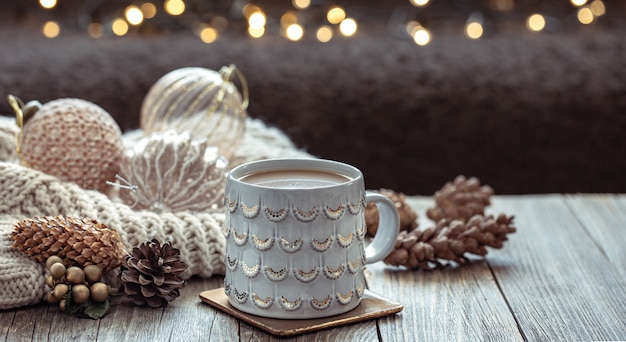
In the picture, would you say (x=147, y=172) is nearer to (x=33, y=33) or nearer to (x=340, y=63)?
(x=340, y=63)

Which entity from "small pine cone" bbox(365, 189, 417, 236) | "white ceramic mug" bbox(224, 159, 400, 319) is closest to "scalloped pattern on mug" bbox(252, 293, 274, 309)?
"white ceramic mug" bbox(224, 159, 400, 319)

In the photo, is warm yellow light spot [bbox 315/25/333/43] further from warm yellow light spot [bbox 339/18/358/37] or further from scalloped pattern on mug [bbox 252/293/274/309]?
scalloped pattern on mug [bbox 252/293/274/309]

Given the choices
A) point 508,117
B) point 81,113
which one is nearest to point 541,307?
point 81,113

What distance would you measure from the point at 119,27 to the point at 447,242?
57.2 inches

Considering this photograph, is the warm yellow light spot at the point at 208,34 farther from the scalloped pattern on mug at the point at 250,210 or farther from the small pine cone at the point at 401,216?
the scalloped pattern on mug at the point at 250,210

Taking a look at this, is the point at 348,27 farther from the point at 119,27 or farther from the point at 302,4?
the point at 119,27

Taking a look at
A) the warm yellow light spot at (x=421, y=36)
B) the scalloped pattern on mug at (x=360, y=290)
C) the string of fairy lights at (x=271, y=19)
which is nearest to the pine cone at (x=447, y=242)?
the scalloped pattern on mug at (x=360, y=290)

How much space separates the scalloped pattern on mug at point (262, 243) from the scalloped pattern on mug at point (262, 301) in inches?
1.5

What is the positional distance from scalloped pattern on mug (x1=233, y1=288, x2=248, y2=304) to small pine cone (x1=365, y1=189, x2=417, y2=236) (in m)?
0.24

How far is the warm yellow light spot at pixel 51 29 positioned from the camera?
2023 millimetres

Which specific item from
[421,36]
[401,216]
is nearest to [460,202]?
[401,216]

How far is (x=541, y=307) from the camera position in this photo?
0.71m

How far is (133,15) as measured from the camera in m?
2.04

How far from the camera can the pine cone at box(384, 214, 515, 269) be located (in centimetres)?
80
